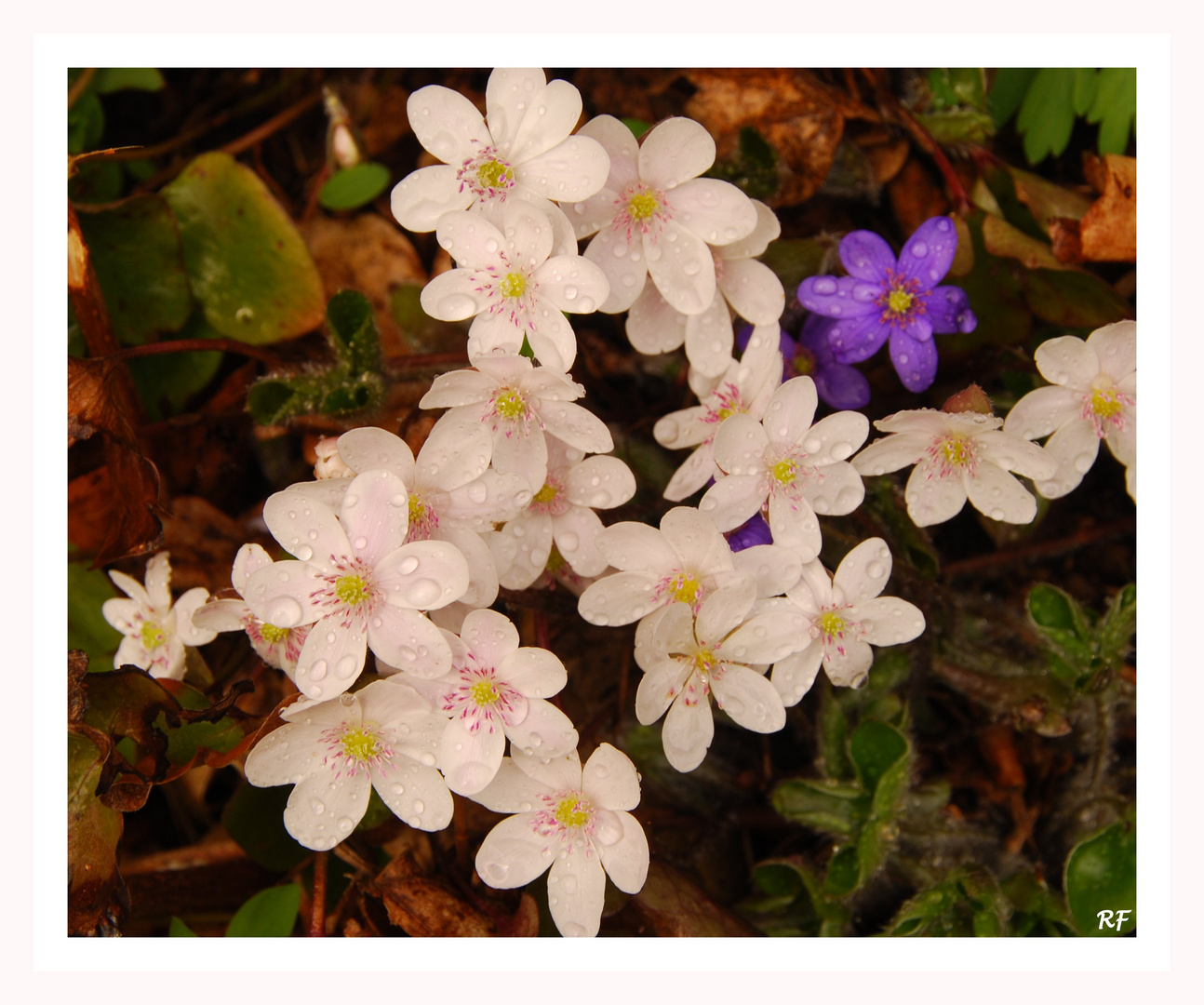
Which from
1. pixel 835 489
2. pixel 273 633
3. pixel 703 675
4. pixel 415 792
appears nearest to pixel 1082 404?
pixel 835 489

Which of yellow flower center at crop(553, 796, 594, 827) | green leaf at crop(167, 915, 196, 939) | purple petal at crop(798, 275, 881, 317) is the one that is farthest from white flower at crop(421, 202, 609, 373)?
green leaf at crop(167, 915, 196, 939)

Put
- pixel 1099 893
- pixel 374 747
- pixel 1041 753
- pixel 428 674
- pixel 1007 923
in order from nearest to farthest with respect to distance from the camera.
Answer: pixel 428 674 → pixel 374 747 → pixel 1099 893 → pixel 1007 923 → pixel 1041 753

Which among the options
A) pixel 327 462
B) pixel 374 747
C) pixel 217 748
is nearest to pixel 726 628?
pixel 374 747

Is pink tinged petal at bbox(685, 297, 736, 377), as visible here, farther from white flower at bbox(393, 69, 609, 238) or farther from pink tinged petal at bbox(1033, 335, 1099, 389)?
pink tinged petal at bbox(1033, 335, 1099, 389)

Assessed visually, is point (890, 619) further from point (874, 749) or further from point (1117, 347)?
point (1117, 347)

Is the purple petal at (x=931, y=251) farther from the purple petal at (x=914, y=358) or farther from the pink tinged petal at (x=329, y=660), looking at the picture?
the pink tinged petal at (x=329, y=660)

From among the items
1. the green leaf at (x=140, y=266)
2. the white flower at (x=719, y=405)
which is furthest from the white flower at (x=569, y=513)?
the green leaf at (x=140, y=266)

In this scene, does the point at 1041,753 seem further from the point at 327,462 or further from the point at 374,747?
the point at 327,462
